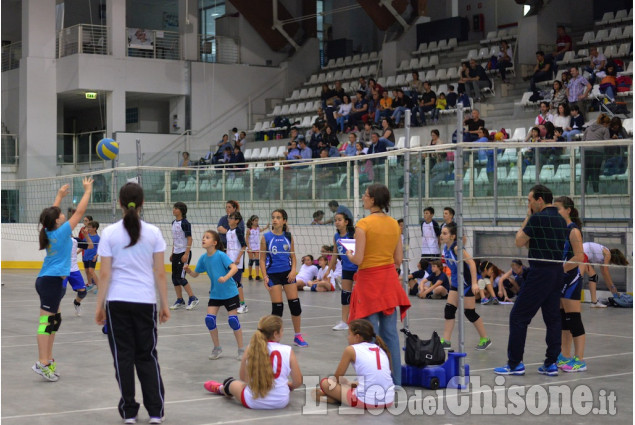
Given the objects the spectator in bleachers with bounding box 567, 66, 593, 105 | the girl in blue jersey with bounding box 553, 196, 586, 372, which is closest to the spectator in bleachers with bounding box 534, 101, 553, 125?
the spectator in bleachers with bounding box 567, 66, 593, 105

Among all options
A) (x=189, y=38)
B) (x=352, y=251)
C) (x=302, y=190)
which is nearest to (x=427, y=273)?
(x=302, y=190)

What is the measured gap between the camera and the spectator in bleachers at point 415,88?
2630cm

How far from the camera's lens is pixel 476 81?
25750 millimetres

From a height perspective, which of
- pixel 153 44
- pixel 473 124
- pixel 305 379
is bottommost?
pixel 305 379

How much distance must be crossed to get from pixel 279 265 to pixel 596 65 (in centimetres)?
1464

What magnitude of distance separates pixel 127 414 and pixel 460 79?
20665 mm

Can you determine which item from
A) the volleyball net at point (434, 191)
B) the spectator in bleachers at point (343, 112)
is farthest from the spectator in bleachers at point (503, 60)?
the volleyball net at point (434, 191)

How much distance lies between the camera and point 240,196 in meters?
20.5

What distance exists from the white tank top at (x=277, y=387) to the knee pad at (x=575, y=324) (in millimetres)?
3418

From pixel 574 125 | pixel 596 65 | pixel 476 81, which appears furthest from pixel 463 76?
pixel 574 125

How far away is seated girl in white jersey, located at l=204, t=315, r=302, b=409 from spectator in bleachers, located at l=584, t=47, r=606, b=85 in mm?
16724

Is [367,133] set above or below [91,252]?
above

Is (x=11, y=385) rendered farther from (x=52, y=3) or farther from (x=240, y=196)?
(x=52, y=3)

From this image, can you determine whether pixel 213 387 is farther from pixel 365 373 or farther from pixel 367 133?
pixel 367 133
